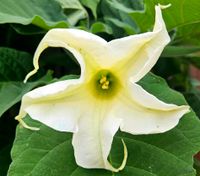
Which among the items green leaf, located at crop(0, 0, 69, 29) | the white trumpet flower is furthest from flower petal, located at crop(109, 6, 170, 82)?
green leaf, located at crop(0, 0, 69, 29)

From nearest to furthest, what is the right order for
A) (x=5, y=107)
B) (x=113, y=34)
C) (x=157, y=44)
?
(x=157, y=44) → (x=5, y=107) → (x=113, y=34)

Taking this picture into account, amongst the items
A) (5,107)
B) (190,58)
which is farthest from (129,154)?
(190,58)

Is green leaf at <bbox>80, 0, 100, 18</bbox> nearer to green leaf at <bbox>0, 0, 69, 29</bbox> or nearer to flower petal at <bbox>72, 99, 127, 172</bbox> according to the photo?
green leaf at <bbox>0, 0, 69, 29</bbox>

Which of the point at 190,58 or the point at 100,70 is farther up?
the point at 100,70

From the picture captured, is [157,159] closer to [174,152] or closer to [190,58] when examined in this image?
[174,152]

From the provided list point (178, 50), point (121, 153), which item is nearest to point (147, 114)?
point (121, 153)

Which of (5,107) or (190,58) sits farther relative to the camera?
(190,58)
